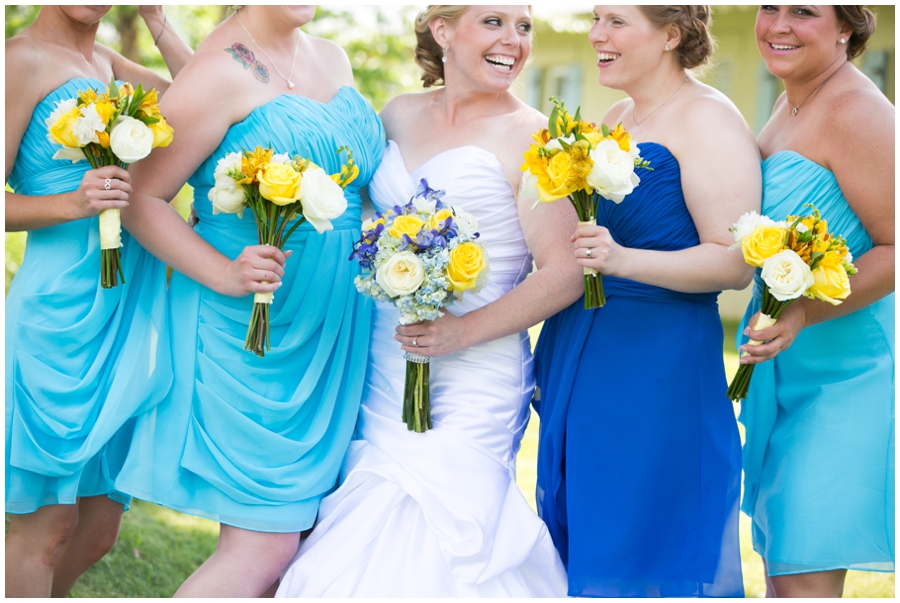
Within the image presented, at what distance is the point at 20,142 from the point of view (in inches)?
138

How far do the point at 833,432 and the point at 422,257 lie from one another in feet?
6.18

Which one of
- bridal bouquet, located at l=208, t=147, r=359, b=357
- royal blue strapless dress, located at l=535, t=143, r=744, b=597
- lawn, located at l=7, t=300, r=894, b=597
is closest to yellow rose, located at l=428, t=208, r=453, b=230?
bridal bouquet, located at l=208, t=147, r=359, b=357

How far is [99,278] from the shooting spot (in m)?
3.54

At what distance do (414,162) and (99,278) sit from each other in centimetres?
141

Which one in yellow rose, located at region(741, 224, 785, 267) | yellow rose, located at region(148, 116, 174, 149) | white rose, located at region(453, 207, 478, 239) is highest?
yellow rose, located at region(148, 116, 174, 149)

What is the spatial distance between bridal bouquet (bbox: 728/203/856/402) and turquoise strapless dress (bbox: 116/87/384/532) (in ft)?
5.16

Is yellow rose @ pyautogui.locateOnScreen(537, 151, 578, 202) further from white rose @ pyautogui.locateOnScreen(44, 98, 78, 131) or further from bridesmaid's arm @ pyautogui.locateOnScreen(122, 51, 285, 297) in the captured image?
white rose @ pyautogui.locateOnScreen(44, 98, 78, 131)

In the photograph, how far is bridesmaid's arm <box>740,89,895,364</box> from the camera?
331 centimetres

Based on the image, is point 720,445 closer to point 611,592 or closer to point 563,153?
point 611,592

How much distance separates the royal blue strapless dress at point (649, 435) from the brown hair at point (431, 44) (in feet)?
3.33

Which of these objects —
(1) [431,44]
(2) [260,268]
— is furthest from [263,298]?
(1) [431,44]

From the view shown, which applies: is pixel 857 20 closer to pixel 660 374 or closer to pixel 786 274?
pixel 786 274

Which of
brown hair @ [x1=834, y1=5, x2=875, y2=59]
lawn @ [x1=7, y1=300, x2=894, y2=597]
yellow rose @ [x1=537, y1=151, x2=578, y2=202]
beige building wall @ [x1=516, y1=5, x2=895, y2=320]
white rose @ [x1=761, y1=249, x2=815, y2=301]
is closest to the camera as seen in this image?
white rose @ [x1=761, y1=249, x2=815, y2=301]

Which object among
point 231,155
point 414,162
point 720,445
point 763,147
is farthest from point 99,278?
point 763,147
